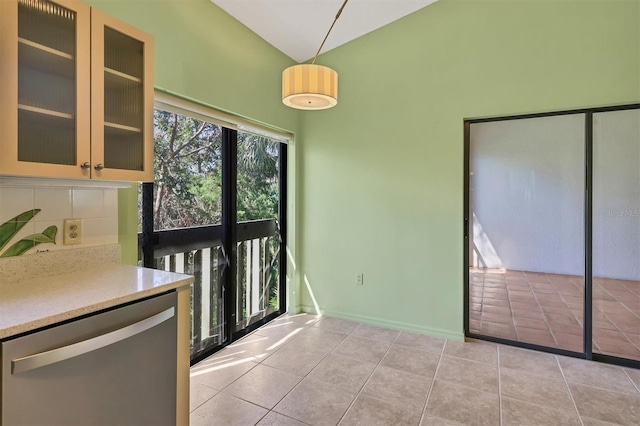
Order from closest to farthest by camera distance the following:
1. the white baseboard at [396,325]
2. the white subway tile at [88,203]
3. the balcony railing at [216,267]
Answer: the white subway tile at [88,203] < the balcony railing at [216,267] < the white baseboard at [396,325]

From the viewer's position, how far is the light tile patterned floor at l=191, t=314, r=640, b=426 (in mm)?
1973

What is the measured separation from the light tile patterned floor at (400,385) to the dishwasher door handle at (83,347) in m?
0.93

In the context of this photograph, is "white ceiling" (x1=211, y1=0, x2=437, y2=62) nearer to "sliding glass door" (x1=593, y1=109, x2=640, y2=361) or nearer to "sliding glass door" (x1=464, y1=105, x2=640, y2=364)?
"sliding glass door" (x1=464, y1=105, x2=640, y2=364)

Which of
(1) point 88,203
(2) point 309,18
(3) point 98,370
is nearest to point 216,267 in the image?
(1) point 88,203

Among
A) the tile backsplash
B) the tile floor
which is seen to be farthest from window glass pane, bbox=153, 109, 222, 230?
the tile floor

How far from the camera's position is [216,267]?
9.48 feet

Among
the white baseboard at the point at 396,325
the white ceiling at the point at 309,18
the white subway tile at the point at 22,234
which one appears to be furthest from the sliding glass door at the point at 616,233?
the white subway tile at the point at 22,234

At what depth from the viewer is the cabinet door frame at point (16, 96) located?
1227 millimetres

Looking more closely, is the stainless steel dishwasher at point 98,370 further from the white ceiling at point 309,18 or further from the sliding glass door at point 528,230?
the sliding glass door at point 528,230

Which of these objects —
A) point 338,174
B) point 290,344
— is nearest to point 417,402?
point 290,344

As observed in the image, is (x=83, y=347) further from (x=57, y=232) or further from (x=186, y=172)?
(x=186, y=172)

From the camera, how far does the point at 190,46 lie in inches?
93.4

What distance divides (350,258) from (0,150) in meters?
2.80

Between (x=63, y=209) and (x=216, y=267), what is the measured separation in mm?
1357
